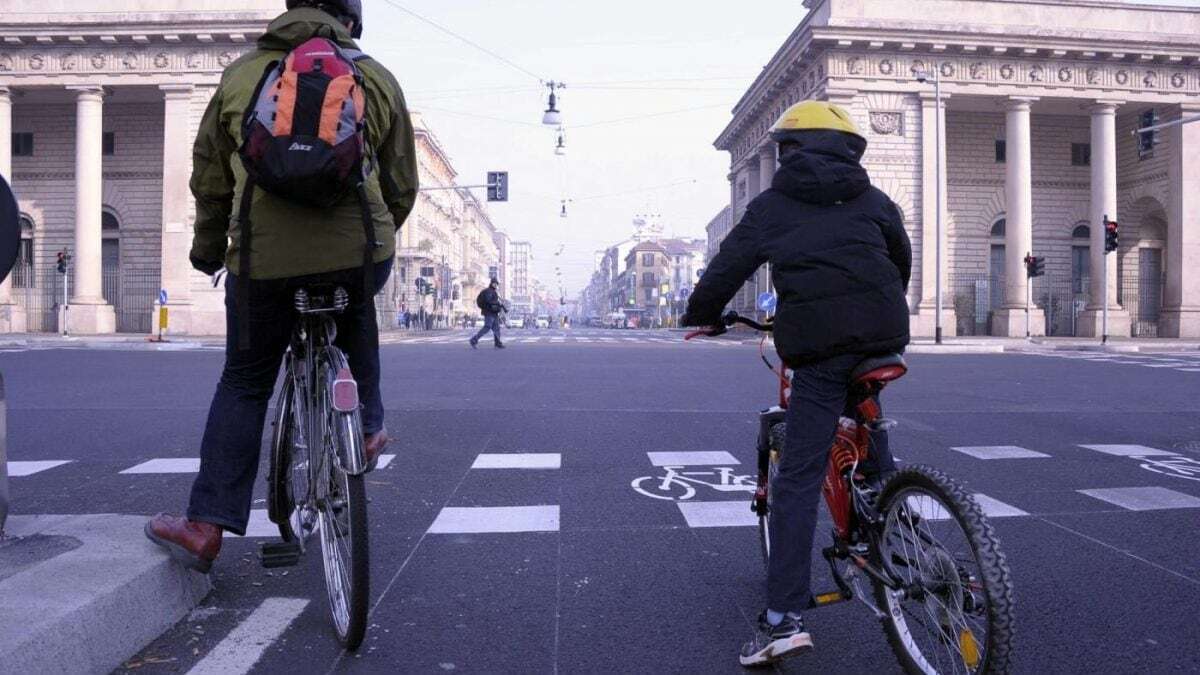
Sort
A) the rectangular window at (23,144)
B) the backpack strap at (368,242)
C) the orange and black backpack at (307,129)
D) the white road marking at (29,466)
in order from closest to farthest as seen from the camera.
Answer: the orange and black backpack at (307,129) → the backpack strap at (368,242) → the white road marking at (29,466) → the rectangular window at (23,144)

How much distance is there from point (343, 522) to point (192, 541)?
2.21ft

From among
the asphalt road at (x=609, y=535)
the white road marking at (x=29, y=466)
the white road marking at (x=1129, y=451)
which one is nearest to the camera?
the asphalt road at (x=609, y=535)

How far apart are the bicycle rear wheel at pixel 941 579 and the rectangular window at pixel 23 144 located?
1843 inches

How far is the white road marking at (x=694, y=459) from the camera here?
6.90 meters

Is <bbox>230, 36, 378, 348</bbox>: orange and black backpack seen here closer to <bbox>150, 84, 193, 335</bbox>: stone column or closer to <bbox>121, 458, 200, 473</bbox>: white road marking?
<bbox>121, 458, 200, 473</bbox>: white road marking

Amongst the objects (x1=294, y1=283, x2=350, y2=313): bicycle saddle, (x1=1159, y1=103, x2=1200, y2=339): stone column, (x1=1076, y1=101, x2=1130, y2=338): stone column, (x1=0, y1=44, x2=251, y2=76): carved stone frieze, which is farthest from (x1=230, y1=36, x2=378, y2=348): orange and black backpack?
(x1=1159, y1=103, x2=1200, y2=339): stone column

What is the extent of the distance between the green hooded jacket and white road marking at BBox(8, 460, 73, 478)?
155 inches

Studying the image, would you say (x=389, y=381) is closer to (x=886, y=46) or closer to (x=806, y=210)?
(x=806, y=210)

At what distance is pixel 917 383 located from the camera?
46.9 feet

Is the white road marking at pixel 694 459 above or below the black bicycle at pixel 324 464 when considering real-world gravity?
below

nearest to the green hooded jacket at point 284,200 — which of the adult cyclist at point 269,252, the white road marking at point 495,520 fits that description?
the adult cyclist at point 269,252

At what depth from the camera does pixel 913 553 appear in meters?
2.78

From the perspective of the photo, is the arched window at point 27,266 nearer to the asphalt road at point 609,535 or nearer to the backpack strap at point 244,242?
the asphalt road at point 609,535

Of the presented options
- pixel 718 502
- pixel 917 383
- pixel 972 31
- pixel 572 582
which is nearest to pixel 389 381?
pixel 917 383
